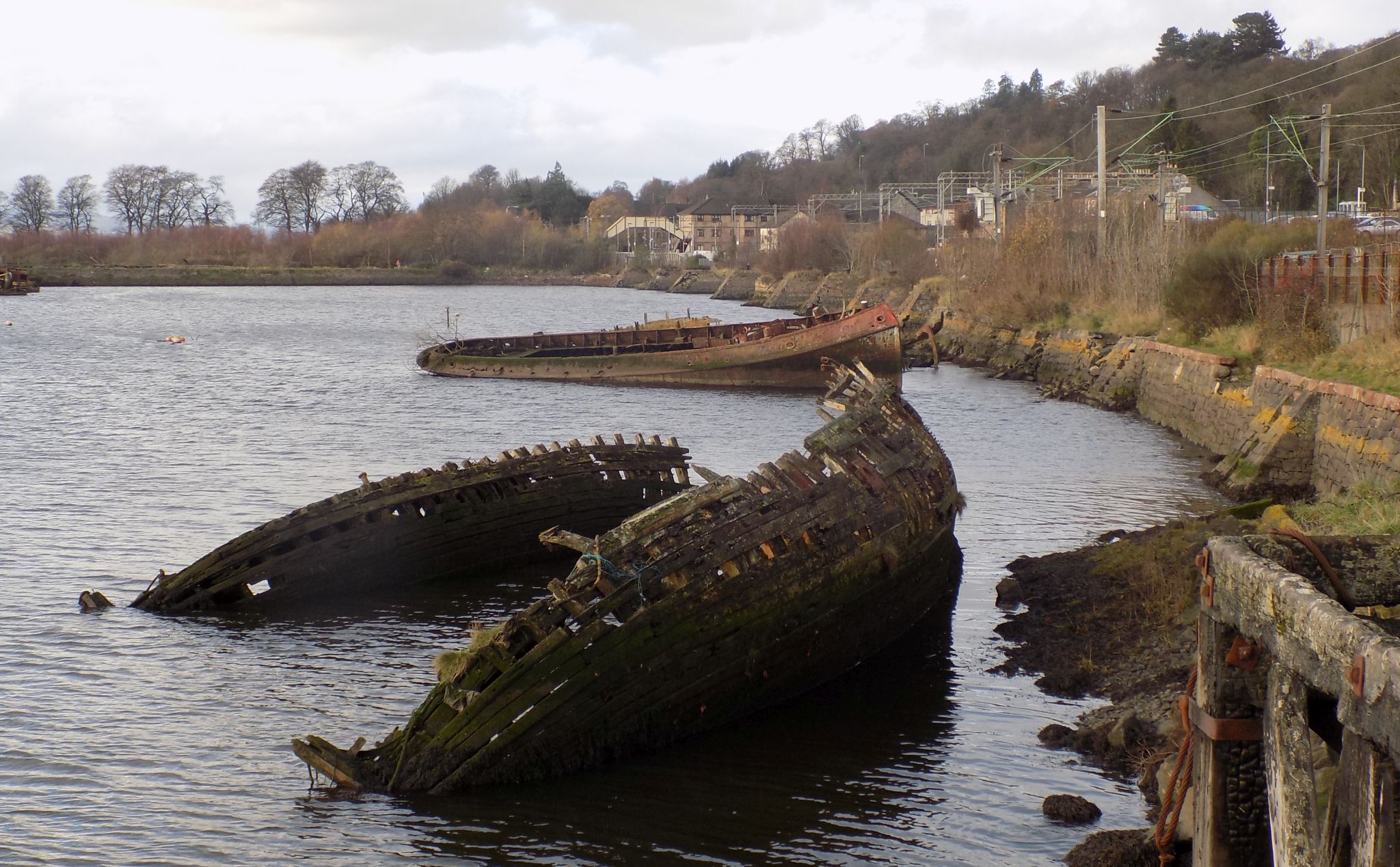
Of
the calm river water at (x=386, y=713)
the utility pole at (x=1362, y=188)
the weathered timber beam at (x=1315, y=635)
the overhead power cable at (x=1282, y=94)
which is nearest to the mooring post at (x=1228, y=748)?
the weathered timber beam at (x=1315, y=635)

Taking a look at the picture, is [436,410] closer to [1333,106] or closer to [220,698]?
[220,698]

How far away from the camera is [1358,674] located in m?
4.74

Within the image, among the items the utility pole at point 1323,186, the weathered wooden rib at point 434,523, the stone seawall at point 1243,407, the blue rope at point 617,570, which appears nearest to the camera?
the blue rope at point 617,570

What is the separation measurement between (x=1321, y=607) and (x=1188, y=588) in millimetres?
9610

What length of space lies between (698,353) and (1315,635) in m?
42.2

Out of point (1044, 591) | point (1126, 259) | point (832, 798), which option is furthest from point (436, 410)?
point (832, 798)

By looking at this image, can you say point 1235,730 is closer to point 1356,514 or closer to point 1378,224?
point 1356,514

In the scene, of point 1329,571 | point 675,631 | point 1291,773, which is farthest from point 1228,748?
point 675,631

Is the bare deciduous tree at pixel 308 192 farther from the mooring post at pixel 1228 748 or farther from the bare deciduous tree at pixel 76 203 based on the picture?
the mooring post at pixel 1228 748

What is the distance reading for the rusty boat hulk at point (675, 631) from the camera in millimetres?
10078

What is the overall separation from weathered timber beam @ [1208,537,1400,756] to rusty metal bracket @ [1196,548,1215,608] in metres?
0.01

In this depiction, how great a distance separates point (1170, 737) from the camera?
31.2 feet

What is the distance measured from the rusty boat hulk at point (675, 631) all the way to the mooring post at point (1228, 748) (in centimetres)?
529

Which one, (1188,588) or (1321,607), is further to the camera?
(1188,588)
